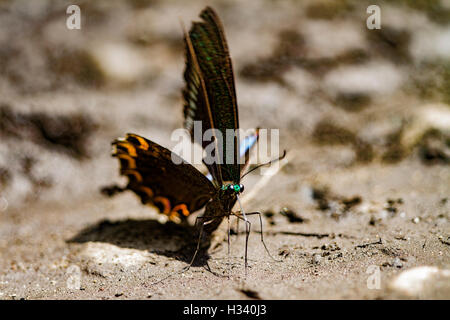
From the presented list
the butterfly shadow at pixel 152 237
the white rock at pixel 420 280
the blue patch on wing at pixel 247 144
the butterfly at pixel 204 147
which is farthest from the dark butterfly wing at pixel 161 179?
the white rock at pixel 420 280

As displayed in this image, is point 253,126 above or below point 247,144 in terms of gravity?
above

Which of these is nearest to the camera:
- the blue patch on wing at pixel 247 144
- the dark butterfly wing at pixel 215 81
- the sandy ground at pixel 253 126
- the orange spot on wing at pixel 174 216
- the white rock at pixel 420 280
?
the white rock at pixel 420 280

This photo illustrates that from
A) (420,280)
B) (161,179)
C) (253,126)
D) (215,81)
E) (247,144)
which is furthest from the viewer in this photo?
(253,126)

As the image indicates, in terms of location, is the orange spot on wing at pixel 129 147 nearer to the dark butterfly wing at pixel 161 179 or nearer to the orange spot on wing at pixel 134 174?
the dark butterfly wing at pixel 161 179

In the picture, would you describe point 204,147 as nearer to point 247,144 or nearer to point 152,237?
point 247,144

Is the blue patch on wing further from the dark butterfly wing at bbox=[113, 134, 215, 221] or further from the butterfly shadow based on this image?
the butterfly shadow

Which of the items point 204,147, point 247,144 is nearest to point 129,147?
point 204,147

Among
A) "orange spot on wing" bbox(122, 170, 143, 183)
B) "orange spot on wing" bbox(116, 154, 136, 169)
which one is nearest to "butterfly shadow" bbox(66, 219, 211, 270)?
"orange spot on wing" bbox(122, 170, 143, 183)

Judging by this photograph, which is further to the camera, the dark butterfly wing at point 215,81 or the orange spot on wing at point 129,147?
the orange spot on wing at point 129,147
